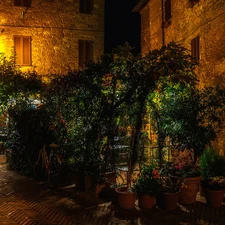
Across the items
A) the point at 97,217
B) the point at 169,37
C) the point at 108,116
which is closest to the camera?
the point at 97,217

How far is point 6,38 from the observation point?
51.8ft

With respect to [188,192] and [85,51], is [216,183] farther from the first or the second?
[85,51]

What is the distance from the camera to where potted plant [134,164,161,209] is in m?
6.41

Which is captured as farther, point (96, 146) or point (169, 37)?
point (169, 37)

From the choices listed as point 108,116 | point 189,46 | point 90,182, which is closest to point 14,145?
point 90,182

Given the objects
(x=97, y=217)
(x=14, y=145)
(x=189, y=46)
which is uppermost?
(x=189, y=46)

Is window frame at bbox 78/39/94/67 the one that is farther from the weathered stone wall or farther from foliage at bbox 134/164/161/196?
foliage at bbox 134/164/161/196

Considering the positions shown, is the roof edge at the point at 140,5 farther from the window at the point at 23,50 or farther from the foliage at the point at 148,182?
the foliage at the point at 148,182

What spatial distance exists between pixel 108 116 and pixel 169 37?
8.24 meters

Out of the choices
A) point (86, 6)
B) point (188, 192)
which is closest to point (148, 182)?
point (188, 192)

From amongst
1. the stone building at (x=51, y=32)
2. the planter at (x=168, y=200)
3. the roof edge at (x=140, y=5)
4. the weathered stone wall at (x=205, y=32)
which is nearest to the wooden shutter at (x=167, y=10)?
the weathered stone wall at (x=205, y=32)

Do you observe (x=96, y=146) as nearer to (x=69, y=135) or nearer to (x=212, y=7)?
(x=69, y=135)

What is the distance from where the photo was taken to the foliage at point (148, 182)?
6409mm

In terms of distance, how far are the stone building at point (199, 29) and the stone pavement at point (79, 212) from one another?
5.27 meters
